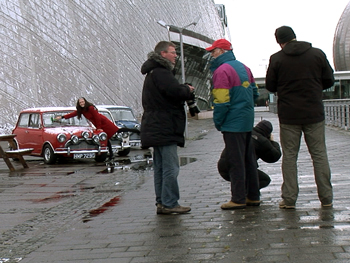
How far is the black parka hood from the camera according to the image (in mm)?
5980

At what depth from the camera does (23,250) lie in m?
4.98

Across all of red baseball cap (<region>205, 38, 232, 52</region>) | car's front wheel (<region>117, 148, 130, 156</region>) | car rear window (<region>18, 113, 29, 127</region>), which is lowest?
car's front wheel (<region>117, 148, 130, 156</region>)

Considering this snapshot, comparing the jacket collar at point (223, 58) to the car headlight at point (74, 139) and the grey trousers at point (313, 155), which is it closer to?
the grey trousers at point (313, 155)

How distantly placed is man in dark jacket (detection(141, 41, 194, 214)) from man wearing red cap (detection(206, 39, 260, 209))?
1.20ft

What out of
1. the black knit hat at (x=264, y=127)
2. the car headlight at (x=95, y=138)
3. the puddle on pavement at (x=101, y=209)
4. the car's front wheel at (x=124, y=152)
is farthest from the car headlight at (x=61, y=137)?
the black knit hat at (x=264, y=127)

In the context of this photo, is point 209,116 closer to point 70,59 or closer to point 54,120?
point 70,59

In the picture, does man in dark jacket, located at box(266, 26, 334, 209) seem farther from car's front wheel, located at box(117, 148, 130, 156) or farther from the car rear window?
the car rear window

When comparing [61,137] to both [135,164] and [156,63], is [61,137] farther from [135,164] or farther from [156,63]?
[156,63]

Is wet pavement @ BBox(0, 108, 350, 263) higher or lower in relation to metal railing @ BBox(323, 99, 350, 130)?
higher

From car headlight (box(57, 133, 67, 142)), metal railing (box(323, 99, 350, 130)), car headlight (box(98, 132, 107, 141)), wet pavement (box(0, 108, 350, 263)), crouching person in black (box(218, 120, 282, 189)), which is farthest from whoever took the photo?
metal railing (box(323, 99, 350, 130))

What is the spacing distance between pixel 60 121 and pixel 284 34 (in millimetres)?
10636

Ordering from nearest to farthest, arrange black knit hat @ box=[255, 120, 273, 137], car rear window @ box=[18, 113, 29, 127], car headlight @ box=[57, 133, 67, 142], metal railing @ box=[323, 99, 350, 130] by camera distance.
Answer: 1. black knit hat @ box=[255, 120, 273, 137]
2. car headlight @ box=[57, 133, 67, 142]
3. car rear window @ box=[18, 113, 29, 127]
4. metal railing @ box=[323, 99, 350, 130]

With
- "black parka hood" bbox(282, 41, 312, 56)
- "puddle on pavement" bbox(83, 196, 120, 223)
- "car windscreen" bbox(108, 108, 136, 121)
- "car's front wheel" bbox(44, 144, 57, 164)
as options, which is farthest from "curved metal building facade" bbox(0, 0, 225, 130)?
"black parka hood" bbox(282, 41, 312, 56)

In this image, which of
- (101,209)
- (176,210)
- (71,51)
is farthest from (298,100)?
(71,51)
